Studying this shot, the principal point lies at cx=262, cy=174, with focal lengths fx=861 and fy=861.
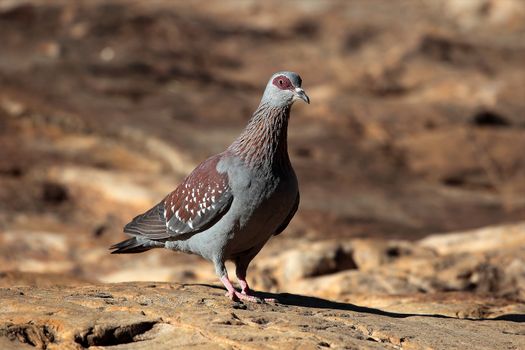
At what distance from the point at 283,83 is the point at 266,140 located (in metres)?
0.52

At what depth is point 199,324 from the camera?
229 inches

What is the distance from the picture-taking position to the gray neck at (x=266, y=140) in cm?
700

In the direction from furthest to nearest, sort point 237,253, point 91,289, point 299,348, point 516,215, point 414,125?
point 414,125
point 516,215
point 237,253
point 91,289
point 299,348

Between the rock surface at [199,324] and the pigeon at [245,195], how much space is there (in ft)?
1.39

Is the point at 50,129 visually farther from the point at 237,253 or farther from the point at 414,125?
the point at 237,253

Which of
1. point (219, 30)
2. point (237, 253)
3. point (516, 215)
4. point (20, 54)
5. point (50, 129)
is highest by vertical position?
point (219, 30)

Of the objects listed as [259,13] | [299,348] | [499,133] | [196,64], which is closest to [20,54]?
[196,64]

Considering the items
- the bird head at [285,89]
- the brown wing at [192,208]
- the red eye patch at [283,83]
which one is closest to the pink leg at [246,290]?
the brown wing at [192,208]

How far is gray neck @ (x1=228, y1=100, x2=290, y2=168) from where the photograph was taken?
6996mm

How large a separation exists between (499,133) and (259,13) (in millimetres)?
8567

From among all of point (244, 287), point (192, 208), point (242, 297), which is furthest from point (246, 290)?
point (192, 208)

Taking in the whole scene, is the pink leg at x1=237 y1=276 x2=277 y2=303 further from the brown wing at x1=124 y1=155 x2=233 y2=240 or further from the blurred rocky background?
the blurred rocky background

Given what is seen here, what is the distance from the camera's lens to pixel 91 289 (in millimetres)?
6773

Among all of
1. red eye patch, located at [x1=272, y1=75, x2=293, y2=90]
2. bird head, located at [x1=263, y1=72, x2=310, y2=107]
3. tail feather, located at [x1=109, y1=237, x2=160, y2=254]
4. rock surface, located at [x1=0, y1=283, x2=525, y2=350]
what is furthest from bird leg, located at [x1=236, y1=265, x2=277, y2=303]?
red eye patch, located at [x1=272, y1=75, x2=293, y2=90]
